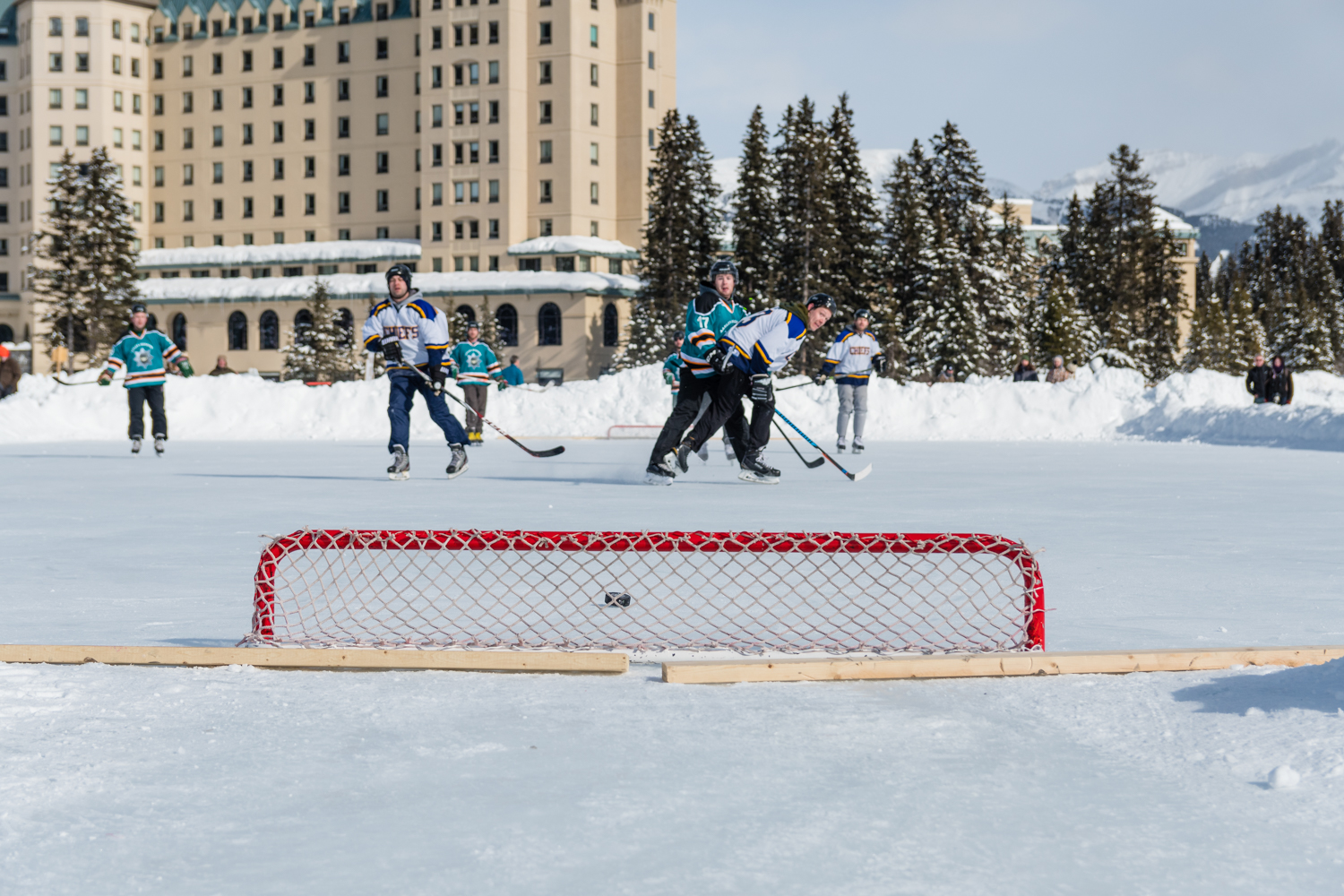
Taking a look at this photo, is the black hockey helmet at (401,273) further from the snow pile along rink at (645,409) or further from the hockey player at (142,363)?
the snow pile along rink at (645,409)

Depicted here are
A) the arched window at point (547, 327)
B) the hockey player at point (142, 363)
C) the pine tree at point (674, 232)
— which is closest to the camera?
the hockey player at point (142, 363)

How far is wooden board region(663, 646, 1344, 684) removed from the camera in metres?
3.71

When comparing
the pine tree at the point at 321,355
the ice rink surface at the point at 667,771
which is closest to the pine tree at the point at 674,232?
the pine tree at the point at 321,355

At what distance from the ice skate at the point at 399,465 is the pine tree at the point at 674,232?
44.0 m

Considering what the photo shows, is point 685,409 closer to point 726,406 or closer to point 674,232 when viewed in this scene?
point 726,406

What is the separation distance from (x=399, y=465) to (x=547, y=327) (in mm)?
55611

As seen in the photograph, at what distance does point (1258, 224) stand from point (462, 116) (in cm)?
6407

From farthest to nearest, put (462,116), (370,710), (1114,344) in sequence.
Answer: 1. (462,116)
2. (1114,344)
3. (370,710)

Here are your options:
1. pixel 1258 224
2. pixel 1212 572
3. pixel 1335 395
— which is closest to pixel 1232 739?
pixel 1212 572

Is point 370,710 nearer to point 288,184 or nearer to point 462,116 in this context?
point 462,116

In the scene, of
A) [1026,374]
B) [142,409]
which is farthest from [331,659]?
[1026,374]

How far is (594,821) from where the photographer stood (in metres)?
2.57

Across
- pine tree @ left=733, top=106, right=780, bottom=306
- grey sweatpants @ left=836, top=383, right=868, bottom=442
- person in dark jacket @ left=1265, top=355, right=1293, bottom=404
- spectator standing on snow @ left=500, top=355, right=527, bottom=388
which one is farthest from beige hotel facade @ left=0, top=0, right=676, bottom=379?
grey sweatpants @ left=836, top=383, right=868, bottom=442

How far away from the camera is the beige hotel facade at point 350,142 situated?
220 ft
